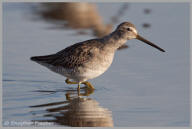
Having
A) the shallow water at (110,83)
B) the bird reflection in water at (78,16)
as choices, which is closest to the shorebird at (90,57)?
the shallow water at (110,83)

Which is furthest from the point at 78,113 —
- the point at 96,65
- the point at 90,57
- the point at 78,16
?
the point at 78,16

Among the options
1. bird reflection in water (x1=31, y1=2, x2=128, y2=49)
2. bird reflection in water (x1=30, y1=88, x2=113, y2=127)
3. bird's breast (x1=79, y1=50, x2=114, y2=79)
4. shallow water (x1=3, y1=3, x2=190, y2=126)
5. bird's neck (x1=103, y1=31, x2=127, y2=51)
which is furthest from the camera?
bird reflection in water (x1=31, y1=2, x2=128, y2=49)

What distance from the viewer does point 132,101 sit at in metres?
7.38

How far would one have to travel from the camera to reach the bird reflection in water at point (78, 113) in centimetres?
656

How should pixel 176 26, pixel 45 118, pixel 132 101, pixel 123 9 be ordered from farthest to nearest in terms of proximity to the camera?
1. pixel 123 9
2. pixel 176 26
3. pixel 132 101
4. pixel 45 118

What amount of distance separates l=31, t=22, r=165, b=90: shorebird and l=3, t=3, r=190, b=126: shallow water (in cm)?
40

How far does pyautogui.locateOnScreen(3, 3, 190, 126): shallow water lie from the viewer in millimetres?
6762

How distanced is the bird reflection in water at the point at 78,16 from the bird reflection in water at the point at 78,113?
4.49 meters

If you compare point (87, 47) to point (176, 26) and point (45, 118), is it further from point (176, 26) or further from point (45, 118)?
point (176, 26)

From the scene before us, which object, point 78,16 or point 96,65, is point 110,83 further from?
point 78,16

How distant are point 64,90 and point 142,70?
1.64 m

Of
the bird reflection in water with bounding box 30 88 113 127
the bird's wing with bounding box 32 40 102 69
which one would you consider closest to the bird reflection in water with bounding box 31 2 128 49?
the bird's wing with bounding box 32 40 102 69

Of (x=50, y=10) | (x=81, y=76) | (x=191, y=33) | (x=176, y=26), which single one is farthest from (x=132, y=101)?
(x=50, y=10)

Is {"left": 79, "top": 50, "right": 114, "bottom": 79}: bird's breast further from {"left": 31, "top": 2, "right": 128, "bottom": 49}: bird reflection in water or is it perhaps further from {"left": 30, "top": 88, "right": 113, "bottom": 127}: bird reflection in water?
{"left": 31, "top": 2, "right": 128, "bottom": 49}: bird reflection in water
